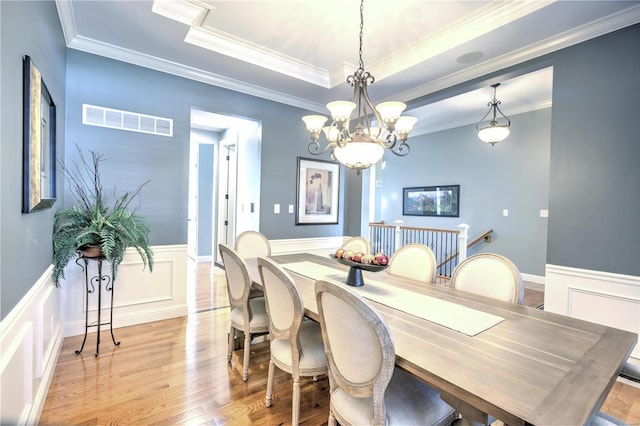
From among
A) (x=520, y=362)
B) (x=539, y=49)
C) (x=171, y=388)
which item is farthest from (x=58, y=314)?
(x=539, y=49)

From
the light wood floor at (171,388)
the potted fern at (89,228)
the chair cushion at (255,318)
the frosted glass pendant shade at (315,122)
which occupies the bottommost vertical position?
the light wood floor at (171,388)

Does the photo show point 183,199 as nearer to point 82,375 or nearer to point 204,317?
point 204,317

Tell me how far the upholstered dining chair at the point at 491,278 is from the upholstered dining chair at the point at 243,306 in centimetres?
143

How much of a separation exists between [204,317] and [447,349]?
288cm

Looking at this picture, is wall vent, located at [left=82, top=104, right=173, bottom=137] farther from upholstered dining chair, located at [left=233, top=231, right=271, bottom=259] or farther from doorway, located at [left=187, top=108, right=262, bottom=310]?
upholstered dining chair, located at [left=233, top=231, right=271, bottom=259]

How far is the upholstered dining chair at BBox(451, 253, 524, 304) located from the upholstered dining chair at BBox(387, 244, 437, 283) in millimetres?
227

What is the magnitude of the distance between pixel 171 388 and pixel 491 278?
228 cm

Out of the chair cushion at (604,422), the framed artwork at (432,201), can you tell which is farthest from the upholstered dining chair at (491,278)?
the framed artwork at (432,201)

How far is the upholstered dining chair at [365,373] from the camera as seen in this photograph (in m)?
1.12

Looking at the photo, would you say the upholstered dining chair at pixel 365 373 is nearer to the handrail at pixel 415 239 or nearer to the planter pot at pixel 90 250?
the planter pot at pixel 90 250

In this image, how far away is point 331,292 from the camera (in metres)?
1.24

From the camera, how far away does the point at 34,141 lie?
159cm

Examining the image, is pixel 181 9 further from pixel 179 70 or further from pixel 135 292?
pixel 135 292

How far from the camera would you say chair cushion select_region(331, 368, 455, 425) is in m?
1.20
